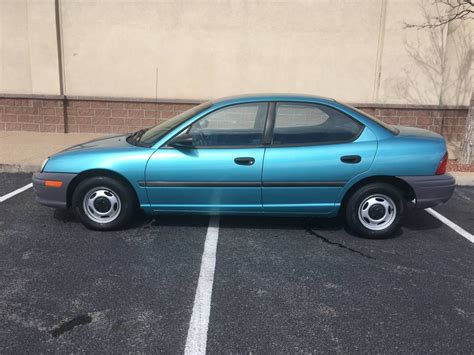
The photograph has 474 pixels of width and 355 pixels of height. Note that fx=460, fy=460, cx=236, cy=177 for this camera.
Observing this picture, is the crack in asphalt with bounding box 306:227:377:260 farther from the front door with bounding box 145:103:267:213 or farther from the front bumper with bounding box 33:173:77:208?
the front bumper with bounding box 33:173:77:208

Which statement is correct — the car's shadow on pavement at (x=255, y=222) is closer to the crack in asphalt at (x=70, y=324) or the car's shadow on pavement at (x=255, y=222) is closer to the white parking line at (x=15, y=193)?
the white parking line at (x=15, y=193)

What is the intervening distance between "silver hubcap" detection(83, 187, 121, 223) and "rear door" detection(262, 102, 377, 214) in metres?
1.52


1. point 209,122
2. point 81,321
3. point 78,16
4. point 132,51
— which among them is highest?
point 78,16

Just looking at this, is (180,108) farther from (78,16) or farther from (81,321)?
(81,321)

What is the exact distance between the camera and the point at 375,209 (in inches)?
181

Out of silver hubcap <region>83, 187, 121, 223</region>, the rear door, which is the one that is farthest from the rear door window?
silver hubcap <region>83, 187, 121, 223</region>

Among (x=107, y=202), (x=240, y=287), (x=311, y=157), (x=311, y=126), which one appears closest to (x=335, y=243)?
(x=311, y=157)

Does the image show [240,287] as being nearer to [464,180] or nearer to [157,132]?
[157,132]

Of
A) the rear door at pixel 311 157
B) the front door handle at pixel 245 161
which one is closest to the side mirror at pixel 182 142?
the front door handle at pixel 245 161

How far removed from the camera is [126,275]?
380cm

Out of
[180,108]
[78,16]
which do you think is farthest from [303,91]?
[78,16]

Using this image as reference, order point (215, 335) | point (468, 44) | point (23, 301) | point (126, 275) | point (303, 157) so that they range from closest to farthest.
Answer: point (215, 335) < point (23, 301) < point (126, 275) < point (303, 157) < point (468, 44)

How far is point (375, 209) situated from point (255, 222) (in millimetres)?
1292

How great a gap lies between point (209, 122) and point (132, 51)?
19.8 ft
